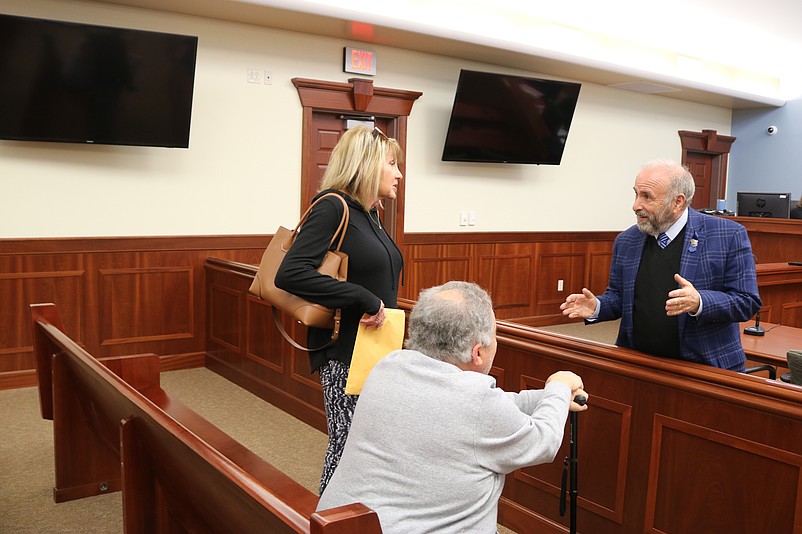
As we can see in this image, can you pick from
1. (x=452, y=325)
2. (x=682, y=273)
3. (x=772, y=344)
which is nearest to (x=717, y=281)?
(x=682, y=273)

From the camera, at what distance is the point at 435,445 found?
4.93 ft

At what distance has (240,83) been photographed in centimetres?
598

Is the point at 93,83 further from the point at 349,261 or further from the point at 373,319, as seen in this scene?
the point at 373,319

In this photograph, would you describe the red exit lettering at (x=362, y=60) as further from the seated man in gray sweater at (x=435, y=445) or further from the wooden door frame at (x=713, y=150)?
the seated man in gray sweater at (x=435, y=445)

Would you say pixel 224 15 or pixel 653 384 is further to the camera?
pixel 224 15

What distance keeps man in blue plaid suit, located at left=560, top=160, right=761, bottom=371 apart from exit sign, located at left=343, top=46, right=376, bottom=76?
426 centimetres

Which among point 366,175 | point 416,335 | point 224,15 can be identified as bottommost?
point 416,335

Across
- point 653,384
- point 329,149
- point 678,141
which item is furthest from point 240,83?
point 678,141

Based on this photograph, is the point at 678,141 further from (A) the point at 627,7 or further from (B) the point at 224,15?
(B) the point at 224,15

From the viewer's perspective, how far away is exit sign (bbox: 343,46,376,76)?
6449mm

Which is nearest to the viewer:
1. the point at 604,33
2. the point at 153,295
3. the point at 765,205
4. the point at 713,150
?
the point at 153,295

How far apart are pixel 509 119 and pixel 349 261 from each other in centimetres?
533

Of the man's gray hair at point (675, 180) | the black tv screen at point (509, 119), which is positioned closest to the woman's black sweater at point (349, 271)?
the man's gray hair at point (675, 180)

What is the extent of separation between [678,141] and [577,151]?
186cm
